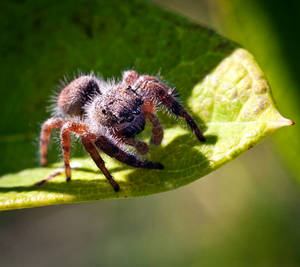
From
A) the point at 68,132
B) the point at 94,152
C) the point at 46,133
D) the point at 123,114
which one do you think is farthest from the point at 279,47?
the point at 46,133

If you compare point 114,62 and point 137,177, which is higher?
point 114,62

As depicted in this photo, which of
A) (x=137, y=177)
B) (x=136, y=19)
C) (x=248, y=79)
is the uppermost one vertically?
(x=136, y=19)

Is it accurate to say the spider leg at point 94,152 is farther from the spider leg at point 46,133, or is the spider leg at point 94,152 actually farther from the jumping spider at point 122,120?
the spider leg at point 46,133

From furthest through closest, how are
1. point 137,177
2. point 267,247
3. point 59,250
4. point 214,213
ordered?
point 59,250, point 214,213, point 267,247, point 137,177

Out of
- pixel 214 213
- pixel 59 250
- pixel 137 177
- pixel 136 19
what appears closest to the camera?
pixel 137 177

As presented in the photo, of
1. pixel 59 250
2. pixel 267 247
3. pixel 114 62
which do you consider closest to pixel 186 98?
pixel 114 62

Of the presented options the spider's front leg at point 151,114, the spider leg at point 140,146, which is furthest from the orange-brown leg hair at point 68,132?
the spider's front leg at point 151,114

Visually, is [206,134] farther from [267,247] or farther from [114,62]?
[267,247]
